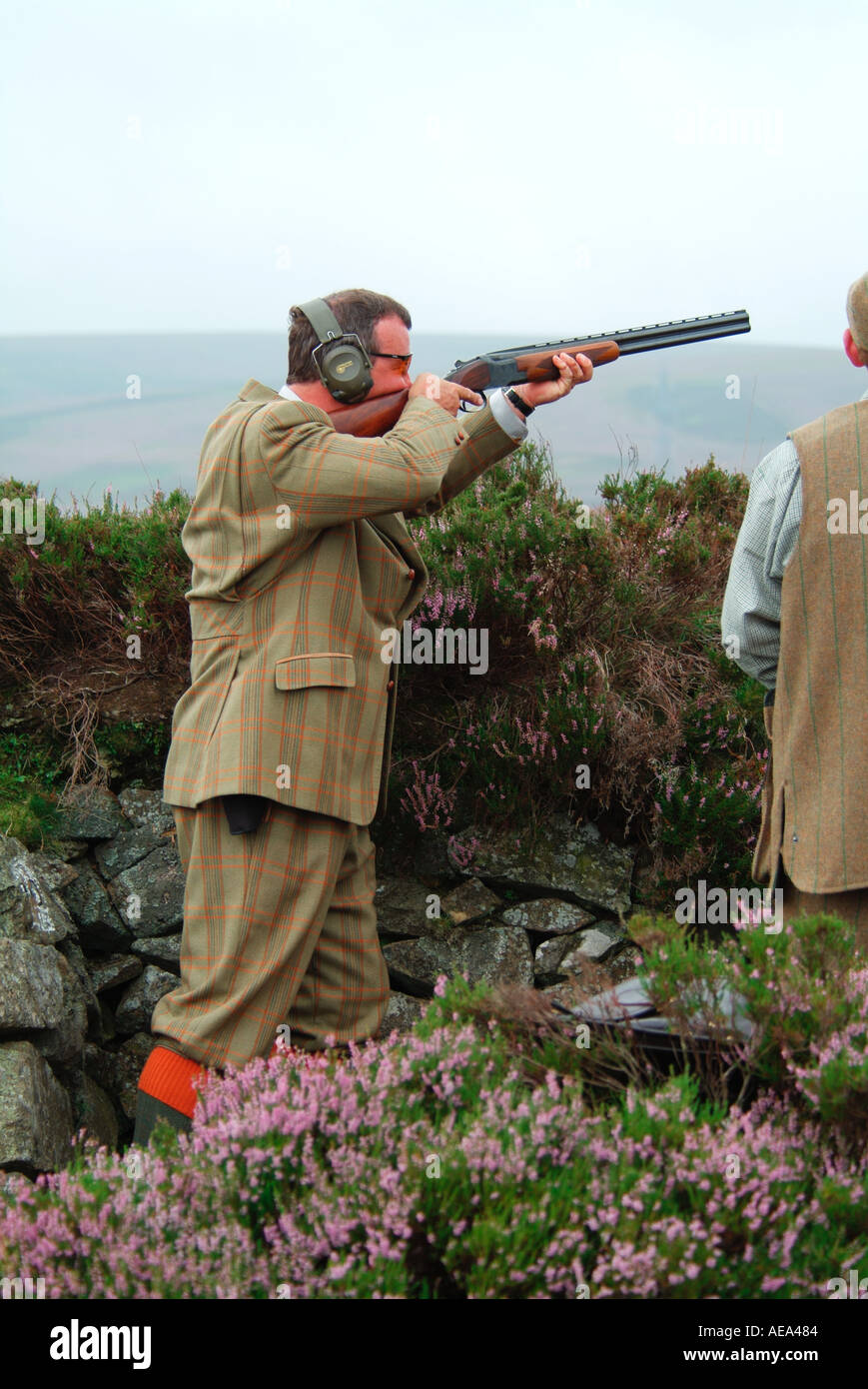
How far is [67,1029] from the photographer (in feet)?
13.9

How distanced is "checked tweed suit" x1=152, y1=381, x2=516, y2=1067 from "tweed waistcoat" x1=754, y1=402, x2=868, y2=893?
1.07 metres

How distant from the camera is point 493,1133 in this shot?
2244 millimetres

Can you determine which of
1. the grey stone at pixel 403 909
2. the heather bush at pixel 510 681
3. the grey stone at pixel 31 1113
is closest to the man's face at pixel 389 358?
the heather bush at pixel 510 681

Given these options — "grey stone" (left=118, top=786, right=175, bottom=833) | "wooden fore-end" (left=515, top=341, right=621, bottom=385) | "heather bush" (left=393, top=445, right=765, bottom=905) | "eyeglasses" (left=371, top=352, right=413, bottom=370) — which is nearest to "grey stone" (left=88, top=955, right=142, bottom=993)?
"grey stone" (left=118, top=786, right=175, bottom=833)

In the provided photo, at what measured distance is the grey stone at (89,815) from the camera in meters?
5.15

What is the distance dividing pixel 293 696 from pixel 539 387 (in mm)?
1642

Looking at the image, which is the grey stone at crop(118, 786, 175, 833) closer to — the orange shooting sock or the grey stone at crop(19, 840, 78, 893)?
the grey stone at crop(19, 840, 78, 893)

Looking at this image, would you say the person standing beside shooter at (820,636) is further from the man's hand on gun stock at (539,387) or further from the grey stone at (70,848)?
the grey stone at (70,848)

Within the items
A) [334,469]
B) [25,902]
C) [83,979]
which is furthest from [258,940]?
[83,979]

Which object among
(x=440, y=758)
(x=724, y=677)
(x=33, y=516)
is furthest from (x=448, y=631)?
(x=33, y=516)

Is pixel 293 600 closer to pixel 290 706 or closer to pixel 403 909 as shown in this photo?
pixel 290 706

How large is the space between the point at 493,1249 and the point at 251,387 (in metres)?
2.62

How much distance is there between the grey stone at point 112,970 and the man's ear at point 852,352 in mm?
3559

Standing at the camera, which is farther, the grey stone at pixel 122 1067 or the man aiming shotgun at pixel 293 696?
the grey stone at pixel 122 1067
